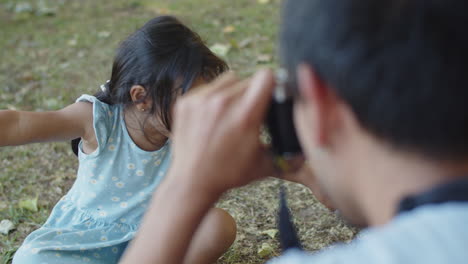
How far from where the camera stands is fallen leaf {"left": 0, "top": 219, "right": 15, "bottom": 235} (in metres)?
1.95

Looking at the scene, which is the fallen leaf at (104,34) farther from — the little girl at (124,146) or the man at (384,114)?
the man at (384,114)

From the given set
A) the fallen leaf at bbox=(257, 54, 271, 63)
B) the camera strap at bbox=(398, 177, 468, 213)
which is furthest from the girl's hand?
the fallen leaf at bbox=(257, 54, 271, 63)

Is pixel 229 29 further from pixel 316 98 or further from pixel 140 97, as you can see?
pixel 316 98

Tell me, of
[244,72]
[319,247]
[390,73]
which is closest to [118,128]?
[319,247]

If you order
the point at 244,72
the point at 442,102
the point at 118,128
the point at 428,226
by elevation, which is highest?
the point at 442,102

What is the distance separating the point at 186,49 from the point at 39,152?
107cm

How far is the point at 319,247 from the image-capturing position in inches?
71.6

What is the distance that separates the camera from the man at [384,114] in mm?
659

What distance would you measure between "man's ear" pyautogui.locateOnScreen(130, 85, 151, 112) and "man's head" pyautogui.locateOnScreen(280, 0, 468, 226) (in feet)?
2.98

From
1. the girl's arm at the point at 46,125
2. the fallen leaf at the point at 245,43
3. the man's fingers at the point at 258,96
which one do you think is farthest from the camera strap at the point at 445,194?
the fallen leaf at the point at 245,43

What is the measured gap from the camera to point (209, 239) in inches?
62.9

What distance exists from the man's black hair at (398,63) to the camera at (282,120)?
0.31ft

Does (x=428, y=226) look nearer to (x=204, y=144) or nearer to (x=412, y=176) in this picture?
(x=412, y=176)

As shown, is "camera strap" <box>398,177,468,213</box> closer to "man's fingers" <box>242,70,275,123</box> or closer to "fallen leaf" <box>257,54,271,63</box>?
"man's fingers" <box>242,70,275,123</box>
